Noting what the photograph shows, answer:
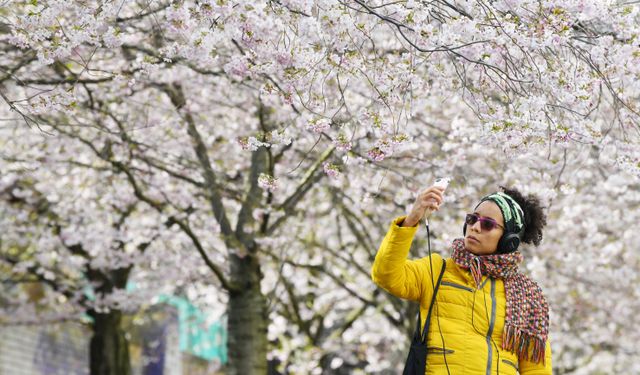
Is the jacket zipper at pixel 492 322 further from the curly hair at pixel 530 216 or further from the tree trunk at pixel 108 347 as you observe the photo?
the tree trunk at pixel 108 347

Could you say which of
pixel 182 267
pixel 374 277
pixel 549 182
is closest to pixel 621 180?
pixel 549 182

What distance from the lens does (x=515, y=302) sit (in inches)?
161

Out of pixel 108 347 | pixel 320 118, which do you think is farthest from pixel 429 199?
pixel 108 347

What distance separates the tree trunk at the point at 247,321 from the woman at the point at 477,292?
16.7ft

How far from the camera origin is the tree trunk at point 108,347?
12.5 meters

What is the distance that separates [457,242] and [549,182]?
153 inches

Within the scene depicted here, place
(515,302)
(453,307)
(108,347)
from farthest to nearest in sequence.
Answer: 1. (108,347)
2. (515,302)
3. (453,307)

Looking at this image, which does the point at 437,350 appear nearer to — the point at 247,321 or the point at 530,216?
the point at 530,216

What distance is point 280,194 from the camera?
10438mm

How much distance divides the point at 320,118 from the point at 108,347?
8288mm

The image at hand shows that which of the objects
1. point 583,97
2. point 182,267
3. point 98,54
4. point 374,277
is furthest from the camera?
point 182,267

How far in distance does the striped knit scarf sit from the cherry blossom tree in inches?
35.6

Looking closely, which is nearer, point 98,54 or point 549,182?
point 549,182

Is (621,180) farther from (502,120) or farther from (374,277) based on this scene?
(374,277)
